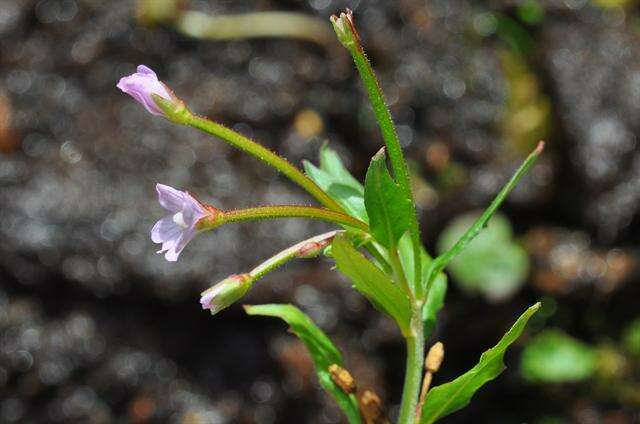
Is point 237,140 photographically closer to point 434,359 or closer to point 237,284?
point 237,284

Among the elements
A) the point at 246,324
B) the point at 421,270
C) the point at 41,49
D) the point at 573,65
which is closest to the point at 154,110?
the point at 421,270

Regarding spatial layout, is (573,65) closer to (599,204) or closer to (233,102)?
(599,204)

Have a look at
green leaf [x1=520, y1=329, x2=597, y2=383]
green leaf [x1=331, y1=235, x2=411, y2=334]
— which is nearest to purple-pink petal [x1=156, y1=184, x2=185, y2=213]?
green leaf [x1=331, y1=235, x2=411, y2=334]

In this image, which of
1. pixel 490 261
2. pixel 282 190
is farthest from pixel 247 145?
pixel 490 261

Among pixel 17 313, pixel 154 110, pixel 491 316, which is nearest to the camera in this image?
pixel 154 110

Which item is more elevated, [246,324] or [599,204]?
[599,204]

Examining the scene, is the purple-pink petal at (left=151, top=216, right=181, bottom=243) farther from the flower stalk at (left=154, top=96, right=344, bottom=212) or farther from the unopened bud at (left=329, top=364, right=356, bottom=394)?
the unopened bud at (left=329, top=364, right=356, bottom=394)

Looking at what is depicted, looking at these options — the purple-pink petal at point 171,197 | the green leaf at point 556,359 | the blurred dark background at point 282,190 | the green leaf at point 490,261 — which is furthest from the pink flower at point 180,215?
the green leaf at point 556,359
